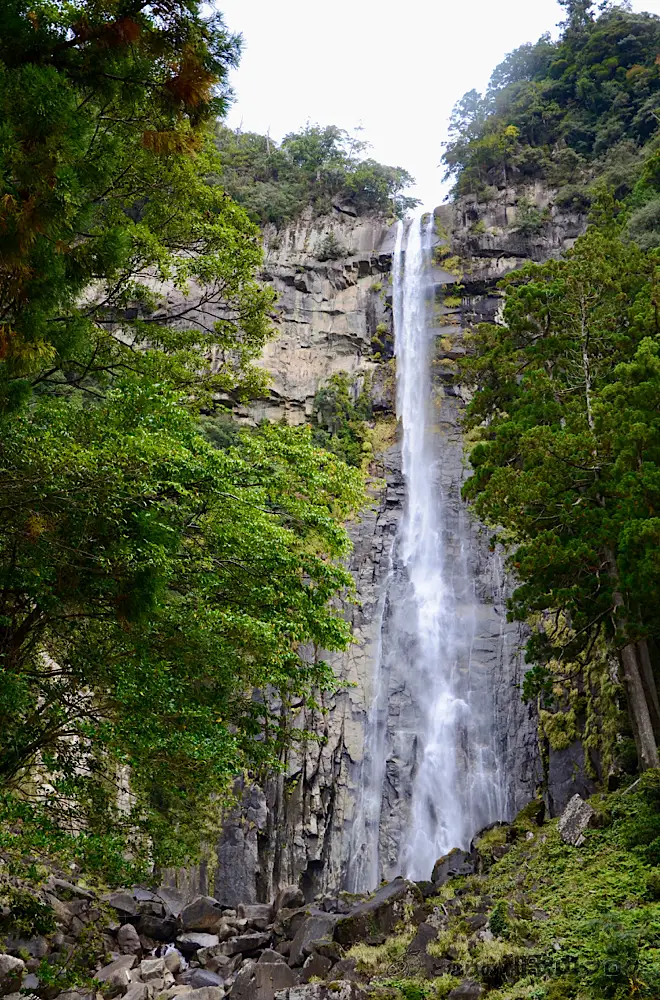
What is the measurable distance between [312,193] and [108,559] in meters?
39.5

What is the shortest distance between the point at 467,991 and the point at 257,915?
9152mm

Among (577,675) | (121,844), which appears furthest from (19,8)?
(577,675)

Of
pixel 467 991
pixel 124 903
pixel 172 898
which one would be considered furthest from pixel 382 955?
pixel 172 898

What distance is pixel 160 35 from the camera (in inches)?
202

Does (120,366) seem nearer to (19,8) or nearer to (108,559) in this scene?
(108,559)

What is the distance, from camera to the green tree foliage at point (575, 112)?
38.2 m

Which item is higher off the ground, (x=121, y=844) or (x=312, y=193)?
(x=312, y=193)

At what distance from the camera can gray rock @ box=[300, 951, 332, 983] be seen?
1162 centimetres

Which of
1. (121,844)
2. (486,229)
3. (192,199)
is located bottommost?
(121,844)

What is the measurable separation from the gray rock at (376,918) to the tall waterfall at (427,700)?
820 centimetres

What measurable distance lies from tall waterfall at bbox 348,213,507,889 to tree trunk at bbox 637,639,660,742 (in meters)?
9.32

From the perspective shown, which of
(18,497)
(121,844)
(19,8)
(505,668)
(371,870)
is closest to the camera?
(19,8)

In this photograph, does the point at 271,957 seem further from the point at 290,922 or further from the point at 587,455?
the point at 587,455

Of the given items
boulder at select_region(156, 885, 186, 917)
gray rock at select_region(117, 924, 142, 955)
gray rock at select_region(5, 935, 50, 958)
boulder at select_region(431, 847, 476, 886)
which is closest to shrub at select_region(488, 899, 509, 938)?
boulder at select_region(431, 847, 476, 886)
